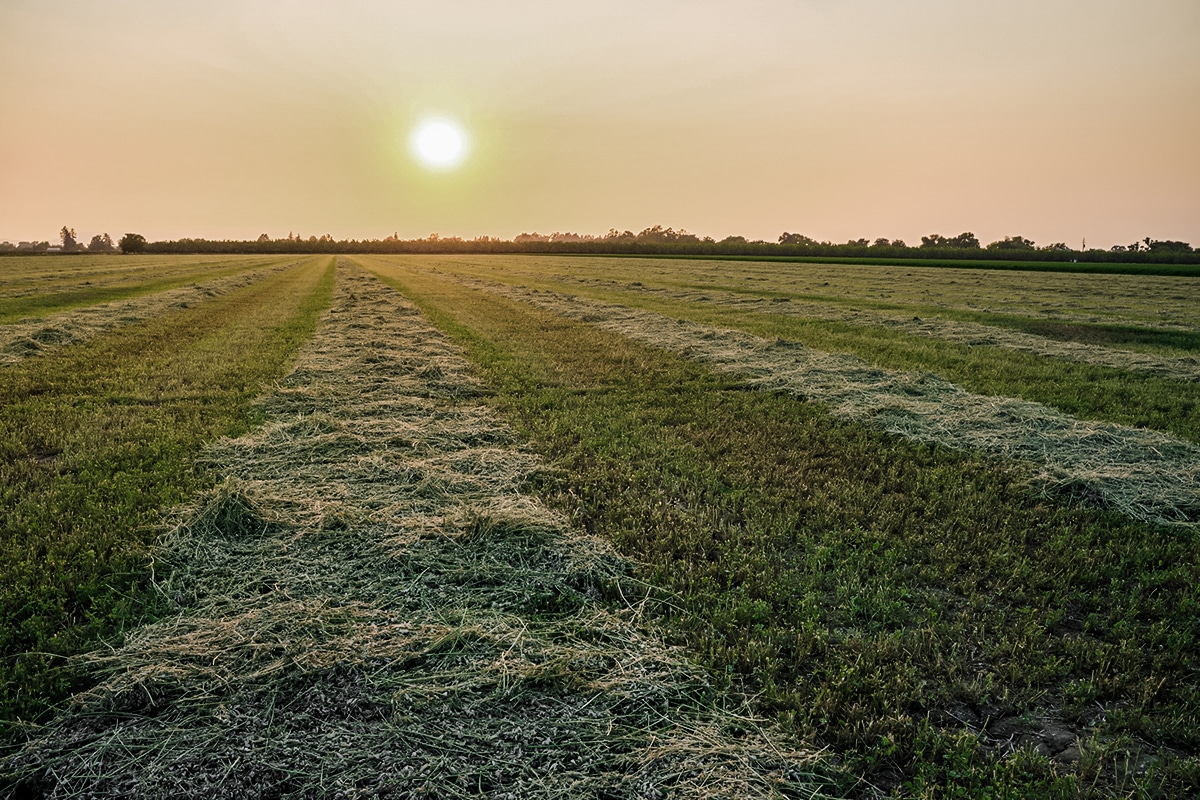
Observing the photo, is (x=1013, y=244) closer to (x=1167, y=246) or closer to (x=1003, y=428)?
(x=1167, y=246)

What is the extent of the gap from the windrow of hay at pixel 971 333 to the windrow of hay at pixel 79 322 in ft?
59.3

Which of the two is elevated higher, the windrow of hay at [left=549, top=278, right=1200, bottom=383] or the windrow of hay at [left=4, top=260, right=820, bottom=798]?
the windrow of hay at [left=549, top=278, right=1200, bottom=383]

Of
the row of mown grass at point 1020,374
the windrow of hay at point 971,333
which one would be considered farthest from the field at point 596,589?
the windrow of hay at point 971,333

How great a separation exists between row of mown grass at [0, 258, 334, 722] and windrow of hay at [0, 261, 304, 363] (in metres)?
0.57

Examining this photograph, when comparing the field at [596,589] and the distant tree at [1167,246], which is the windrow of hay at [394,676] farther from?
the distant tree at [1167,246]

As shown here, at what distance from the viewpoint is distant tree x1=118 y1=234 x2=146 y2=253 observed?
109863 mm

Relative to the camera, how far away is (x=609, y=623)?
3.40 metres

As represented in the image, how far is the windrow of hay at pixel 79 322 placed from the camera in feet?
37.3

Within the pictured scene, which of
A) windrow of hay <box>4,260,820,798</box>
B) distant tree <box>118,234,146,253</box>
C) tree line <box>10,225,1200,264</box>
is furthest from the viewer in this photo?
distant tree <box>118,234,146,253</box>

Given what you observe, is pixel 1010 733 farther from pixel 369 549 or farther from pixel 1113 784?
pixel 369 549

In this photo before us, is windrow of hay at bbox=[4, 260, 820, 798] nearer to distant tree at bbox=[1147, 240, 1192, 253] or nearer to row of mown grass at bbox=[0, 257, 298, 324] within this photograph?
row of mown grass at bbox=[0, 257, 298, 324]

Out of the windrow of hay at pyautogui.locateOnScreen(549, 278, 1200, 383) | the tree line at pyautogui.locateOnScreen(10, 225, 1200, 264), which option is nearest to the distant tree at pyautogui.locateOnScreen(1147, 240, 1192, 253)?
Answer: the tree line at pyautogui.locateOnScreen(10, 225, 1200, 264)

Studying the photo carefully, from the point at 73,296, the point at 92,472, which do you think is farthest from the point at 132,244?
the point at 92,472

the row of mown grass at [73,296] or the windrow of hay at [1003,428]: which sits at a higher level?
the row of mown grass at [73,296]
